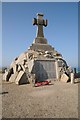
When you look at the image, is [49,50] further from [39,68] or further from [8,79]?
[8,79]

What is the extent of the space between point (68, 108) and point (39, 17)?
20281mm

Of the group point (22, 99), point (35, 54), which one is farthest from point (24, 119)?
point (35, 54)

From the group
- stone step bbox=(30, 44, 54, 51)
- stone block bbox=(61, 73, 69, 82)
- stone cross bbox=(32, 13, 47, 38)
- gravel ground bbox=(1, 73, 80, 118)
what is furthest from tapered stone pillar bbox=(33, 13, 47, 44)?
gravel ground bbox=(1, 73, 80, 118)

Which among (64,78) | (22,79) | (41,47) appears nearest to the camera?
(22,79)

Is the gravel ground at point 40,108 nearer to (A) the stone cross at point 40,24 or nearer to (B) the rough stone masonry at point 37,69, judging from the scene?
(B) the rough stone masonry at point 37,69

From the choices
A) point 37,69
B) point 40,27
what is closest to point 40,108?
point 37,69

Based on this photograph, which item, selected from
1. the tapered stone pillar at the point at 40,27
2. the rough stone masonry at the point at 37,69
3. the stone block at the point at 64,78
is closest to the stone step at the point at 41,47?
the rough stone masonry at the point at 37,69

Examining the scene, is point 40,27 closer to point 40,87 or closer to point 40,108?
point 40,87

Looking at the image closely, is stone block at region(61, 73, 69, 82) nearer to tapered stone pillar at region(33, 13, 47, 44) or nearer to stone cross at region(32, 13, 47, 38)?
tapered stone pillar at region(33, 13, 47, 44)

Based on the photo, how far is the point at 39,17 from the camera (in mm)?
26484

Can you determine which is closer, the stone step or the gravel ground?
the gravel ground

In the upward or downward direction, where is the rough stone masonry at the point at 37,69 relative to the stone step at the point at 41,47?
downward

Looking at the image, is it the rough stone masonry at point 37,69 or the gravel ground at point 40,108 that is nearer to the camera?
the gravel ground at point 40,108

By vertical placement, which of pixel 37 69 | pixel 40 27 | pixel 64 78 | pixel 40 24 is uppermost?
pixel 40 24
